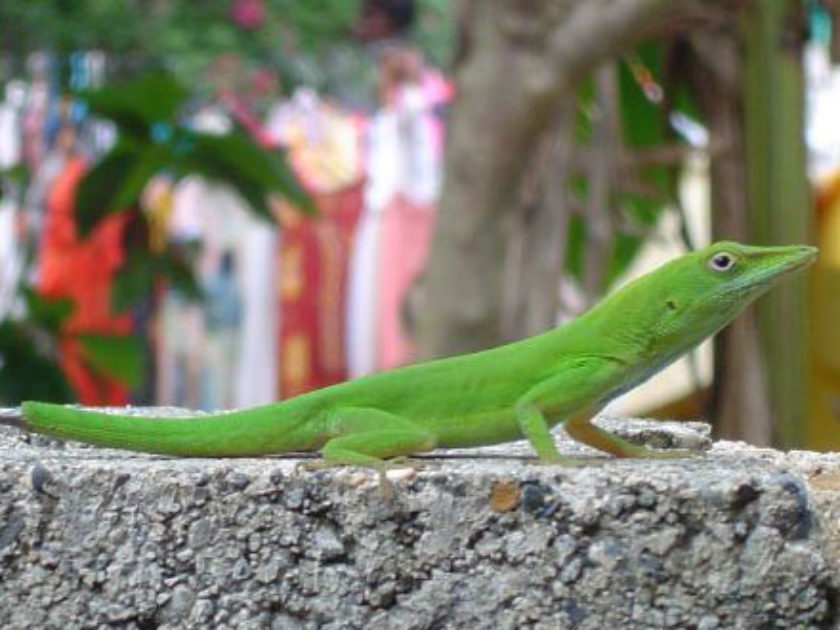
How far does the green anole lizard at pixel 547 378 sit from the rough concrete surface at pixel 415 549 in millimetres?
394

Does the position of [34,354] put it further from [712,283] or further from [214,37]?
[214,37]

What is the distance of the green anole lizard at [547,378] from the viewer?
225cm

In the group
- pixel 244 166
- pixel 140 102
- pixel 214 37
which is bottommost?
pixel 244 166

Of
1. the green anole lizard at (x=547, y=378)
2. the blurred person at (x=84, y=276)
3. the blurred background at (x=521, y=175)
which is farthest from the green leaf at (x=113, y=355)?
the green anole lizard at (x=547, y=378)

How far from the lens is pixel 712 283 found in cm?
228

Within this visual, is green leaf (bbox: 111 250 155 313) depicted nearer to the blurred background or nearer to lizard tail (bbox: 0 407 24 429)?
the blurred background

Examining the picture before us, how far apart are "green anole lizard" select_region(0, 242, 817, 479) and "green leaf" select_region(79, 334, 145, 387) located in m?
3.79

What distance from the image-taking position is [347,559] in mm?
1756

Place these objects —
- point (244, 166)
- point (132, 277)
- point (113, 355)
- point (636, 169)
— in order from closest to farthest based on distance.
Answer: point (636, 169), point (244, 166), point (113, 355), point (132, 277)

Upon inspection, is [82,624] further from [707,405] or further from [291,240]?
[291,240]

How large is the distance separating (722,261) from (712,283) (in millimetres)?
33

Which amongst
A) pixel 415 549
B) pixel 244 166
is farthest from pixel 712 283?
pixel 244 166

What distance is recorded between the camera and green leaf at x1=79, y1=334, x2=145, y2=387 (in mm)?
6043

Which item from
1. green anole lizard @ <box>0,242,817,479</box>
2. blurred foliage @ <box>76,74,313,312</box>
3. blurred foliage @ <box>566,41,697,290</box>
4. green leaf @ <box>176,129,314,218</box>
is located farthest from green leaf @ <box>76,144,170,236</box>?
green anole lizard @ <box>0,242,817,479</box>
